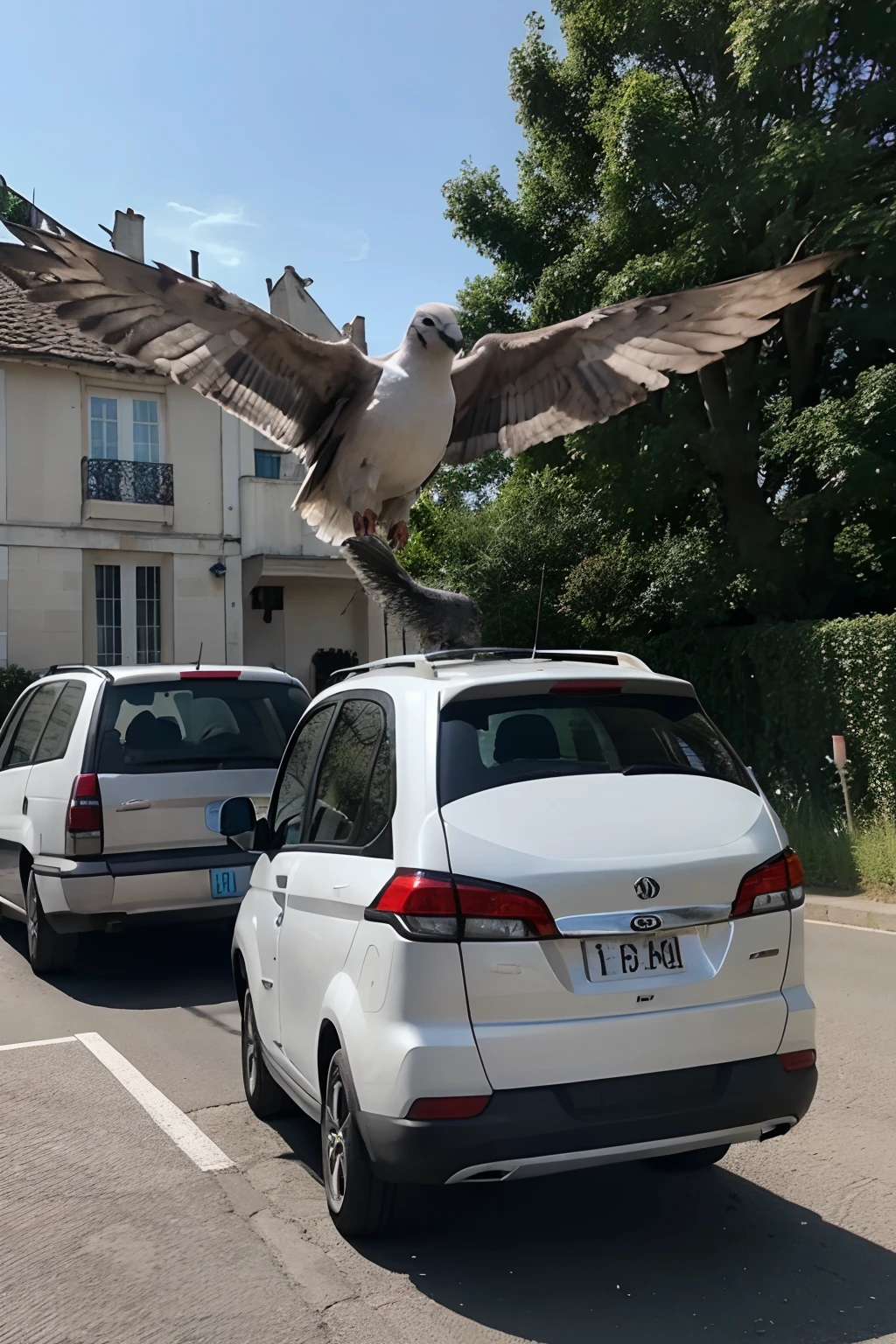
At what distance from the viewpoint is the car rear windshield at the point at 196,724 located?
7508 millimetres

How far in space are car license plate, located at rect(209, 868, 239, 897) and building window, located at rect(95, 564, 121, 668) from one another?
15823 mm

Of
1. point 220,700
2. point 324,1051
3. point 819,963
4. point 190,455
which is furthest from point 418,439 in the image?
point 190,455

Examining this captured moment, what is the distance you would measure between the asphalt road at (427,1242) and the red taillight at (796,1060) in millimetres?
539

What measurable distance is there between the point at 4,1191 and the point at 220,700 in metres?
3.95

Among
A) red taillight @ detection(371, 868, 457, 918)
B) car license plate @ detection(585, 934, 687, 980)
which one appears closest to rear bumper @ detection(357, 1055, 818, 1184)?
car license plate @ detection(585, 934, 687, 980)

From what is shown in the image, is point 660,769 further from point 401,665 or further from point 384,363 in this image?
point 384,363

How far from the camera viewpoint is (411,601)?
8.48m

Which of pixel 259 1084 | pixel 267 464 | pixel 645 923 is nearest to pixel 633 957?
pixel 645 923

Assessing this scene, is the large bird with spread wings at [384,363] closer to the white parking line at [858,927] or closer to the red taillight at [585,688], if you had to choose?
the white parking line at [858,927]

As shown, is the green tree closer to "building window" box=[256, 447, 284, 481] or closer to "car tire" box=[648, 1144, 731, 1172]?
"building window" box=[256, 447, 284, 481]

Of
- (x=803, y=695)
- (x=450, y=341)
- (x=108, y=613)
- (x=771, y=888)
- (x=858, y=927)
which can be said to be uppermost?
(x=450, y=341)

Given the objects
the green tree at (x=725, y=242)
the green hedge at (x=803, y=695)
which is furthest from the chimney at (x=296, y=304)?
the green hedge at (x=803, y=695)

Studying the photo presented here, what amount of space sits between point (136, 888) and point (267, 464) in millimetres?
18397

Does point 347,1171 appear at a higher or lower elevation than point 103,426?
lower
